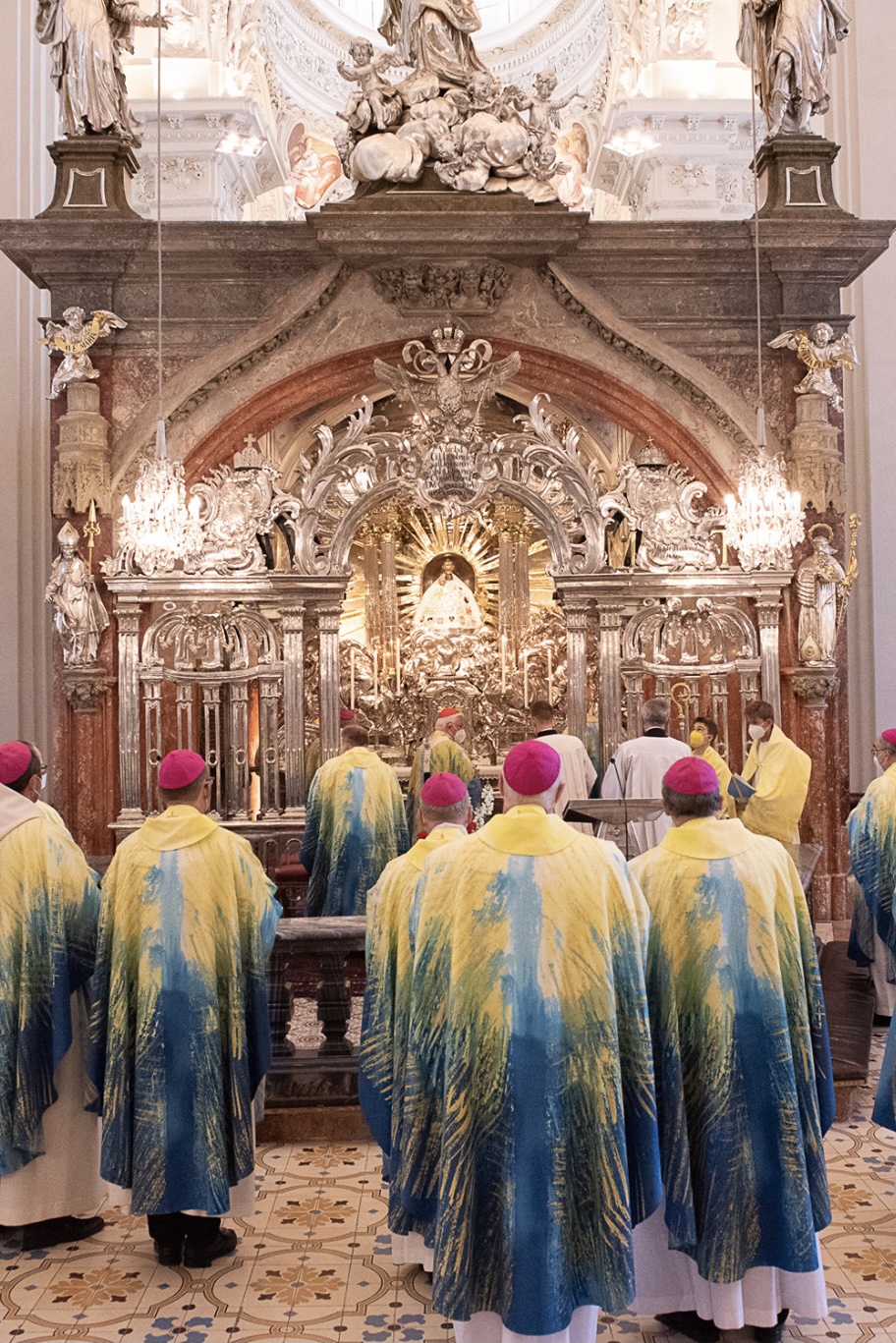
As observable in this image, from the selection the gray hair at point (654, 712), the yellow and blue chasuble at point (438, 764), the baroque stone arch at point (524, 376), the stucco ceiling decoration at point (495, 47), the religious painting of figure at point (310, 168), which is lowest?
the yellow and blue chasuble at point (438, 764)

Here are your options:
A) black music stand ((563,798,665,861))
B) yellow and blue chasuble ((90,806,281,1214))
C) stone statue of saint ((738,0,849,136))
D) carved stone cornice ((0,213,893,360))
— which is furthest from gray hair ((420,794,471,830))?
stone statue of saint ((738,0,849,136))

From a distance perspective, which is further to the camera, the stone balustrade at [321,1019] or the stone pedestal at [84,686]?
the stone pedestal at [84,686]

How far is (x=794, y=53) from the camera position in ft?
36.2

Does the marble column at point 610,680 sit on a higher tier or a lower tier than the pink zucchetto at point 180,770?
higher

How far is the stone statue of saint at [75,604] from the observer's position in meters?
10.2

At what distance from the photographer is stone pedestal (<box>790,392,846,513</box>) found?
416 inches

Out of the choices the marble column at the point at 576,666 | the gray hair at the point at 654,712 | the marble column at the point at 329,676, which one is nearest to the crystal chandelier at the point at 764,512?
the marble column at the point at 576,666

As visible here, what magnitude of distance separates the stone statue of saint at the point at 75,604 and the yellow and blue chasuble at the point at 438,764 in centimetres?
264

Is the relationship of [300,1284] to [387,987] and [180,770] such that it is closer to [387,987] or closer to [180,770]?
[387,987]

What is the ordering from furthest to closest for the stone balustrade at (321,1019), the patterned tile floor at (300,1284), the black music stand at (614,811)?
the black music stand at (614,811)
the stone balustrade at (321,1019)
the patterned tile floor at (300,1284)

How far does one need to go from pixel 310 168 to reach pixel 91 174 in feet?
39.0

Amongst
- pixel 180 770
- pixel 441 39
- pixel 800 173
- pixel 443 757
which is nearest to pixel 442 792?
pixel 180 770

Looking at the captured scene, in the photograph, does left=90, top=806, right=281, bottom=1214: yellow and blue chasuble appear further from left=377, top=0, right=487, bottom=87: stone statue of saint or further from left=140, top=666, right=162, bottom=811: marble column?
left=377, top=0, right=487, bottom=87: stone statue of saint

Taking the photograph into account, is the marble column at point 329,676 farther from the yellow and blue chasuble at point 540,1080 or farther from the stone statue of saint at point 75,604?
the yellow and blue chasuble at point 540,1080
